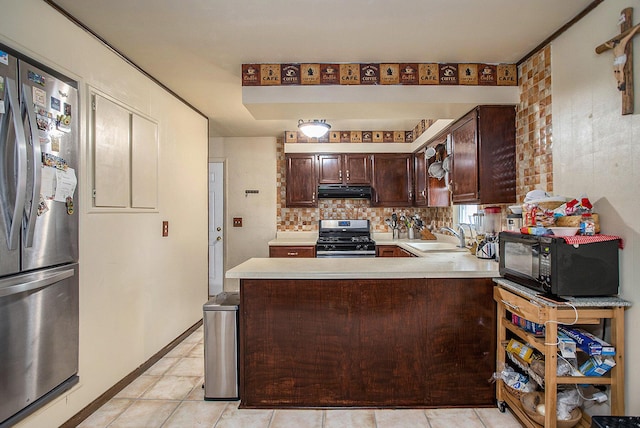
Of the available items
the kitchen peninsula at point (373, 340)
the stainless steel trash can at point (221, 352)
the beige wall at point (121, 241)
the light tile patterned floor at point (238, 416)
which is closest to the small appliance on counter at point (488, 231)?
the kitchen peninsula at point (373, 340)

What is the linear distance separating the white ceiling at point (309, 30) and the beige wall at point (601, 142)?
195 millimetres

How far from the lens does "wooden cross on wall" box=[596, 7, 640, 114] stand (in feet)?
5.21

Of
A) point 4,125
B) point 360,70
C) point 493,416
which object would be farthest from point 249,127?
point 493,416

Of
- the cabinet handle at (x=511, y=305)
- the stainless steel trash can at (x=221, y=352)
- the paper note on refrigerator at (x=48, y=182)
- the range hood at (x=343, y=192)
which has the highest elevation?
the range hood at (x=343, y=192)

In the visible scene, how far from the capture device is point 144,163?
105 inches

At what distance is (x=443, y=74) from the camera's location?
2564 millimetres

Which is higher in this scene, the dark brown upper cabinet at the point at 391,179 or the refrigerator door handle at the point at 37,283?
the dark brown upper cabinet at the point at 391,179

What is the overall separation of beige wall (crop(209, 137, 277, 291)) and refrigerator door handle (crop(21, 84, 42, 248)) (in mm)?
3258

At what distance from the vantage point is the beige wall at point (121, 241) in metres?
1.81

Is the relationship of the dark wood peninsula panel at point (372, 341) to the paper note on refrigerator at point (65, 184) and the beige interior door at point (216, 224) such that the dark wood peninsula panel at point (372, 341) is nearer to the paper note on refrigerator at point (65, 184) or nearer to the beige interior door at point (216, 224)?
the paper note on refrigerator at point (65, 184)

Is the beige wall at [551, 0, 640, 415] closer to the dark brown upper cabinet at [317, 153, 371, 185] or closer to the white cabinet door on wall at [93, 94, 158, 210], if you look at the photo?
the dark brown upper cabinet at [317, 153, 371, 185]

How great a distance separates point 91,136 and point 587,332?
10.2ft

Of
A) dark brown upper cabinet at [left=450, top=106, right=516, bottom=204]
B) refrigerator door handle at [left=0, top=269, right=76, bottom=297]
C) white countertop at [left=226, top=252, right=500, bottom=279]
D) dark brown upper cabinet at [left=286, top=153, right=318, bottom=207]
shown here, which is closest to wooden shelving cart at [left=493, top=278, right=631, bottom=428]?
white countertop at [left=226, top=252, right=500, bottom=279]

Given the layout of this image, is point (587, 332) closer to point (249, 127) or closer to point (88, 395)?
point (88, 395)
